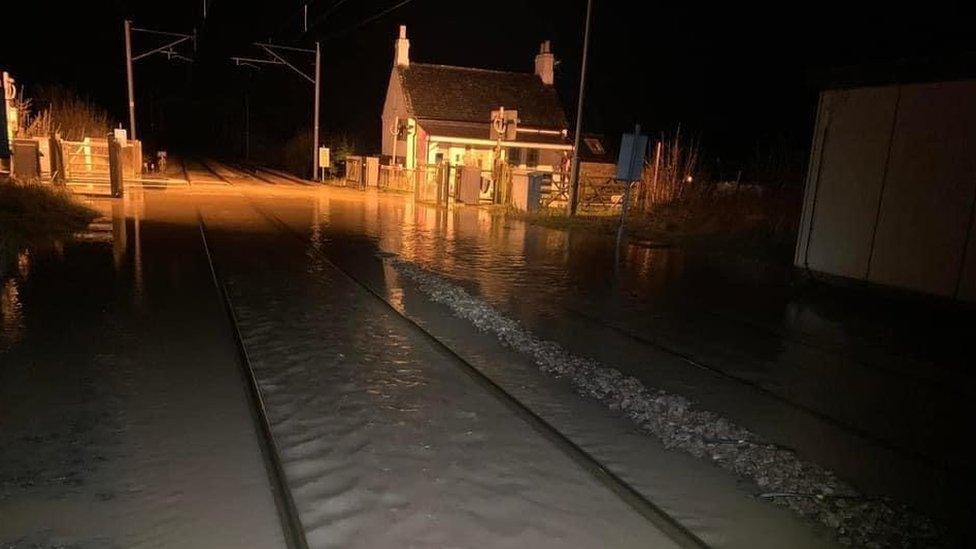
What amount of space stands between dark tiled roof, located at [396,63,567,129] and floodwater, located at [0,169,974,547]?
25.5m

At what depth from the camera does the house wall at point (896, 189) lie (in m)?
9.60

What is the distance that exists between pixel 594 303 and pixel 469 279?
7.24 feet

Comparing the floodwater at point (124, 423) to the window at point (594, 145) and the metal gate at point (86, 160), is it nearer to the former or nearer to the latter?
the metal gate at point (86, 160)

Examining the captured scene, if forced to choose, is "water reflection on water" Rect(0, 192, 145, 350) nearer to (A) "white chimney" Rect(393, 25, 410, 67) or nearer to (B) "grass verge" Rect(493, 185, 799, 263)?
(B) "grass verge" Rect(493, 185, 799, 263)

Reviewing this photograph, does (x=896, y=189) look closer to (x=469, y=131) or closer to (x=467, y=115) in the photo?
(x=469, y=131)

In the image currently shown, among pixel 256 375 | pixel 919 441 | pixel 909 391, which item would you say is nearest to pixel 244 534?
pixel 256 375

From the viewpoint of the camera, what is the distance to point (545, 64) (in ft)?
136

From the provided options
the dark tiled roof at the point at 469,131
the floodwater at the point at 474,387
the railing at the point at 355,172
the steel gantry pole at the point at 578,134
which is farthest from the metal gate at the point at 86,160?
the steel gantry pole at the point at 578,134

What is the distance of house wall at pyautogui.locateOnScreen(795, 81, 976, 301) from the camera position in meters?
9.60

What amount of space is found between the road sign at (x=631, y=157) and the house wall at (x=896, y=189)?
449cm

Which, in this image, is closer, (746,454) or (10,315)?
(746,454)

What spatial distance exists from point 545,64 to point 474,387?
126ft

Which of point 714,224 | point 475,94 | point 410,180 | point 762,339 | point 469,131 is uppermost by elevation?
point 475,94

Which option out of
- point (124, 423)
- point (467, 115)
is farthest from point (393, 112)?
point (124, 423)
